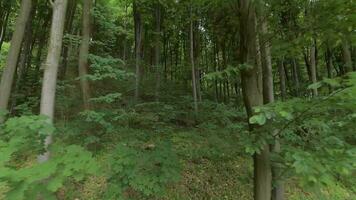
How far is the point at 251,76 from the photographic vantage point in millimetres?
4555

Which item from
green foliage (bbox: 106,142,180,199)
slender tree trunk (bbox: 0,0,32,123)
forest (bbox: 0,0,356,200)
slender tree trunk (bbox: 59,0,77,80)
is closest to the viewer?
forest (bbox: 0,0,356,200)

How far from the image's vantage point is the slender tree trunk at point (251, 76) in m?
4.35

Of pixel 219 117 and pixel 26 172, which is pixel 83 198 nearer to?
pixel 26 172

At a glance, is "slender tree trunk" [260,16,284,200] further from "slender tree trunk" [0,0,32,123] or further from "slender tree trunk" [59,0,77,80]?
"slender tree trunk" [59,0,77,80]

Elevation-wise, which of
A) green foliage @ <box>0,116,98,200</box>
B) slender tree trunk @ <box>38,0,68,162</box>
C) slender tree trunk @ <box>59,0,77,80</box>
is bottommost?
green foliage @ <box>0,116,98,200</box>

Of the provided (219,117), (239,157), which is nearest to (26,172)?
(239,157)

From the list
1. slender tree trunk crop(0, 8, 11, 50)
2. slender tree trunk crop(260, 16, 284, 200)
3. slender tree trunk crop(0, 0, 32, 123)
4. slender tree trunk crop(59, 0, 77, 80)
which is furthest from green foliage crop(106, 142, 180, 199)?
slender tree trunk crop(0, 8, 11, 50)

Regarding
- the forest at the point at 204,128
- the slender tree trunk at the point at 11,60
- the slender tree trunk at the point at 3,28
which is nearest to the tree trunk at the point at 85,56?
the forest at the point at 204,128

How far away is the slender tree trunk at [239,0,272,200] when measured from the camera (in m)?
4.35

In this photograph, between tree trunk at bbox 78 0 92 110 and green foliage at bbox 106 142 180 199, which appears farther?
tree trunk at bbox 78 0 92 110

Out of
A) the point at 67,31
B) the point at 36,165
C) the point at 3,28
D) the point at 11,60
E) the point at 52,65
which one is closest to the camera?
the point at 36,165

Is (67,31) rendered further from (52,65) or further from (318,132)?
(318,132)

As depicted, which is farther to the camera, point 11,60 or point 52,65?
point 11,60

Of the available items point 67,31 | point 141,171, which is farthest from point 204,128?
point 67,31
